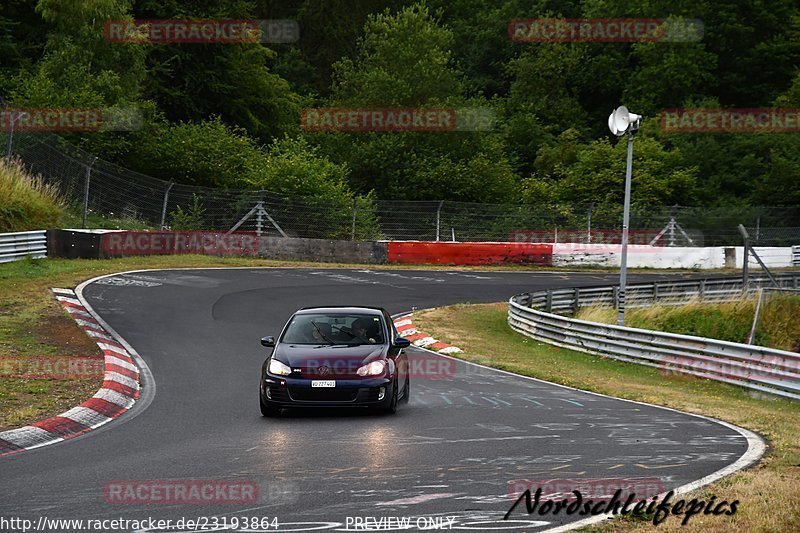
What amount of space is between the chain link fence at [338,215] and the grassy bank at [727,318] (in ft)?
36.6

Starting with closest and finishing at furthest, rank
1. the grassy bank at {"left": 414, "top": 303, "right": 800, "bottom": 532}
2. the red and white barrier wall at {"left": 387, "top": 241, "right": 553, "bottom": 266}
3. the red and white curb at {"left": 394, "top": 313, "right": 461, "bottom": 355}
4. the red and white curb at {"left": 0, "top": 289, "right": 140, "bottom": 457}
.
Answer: the grassy bank at {"left": 414, "top": 303, "right": 800, "bottom": 532} < the red and white curb at {"left": 0, "top": 289, "right": 140, "bottom": 457} < the red and white curb at {"left": 394, "top": 313, "right": 461, "bottom": 355} < the red and white barrier wall at {"left": 387, "top": 241, "right": 553, "bottom": 266}

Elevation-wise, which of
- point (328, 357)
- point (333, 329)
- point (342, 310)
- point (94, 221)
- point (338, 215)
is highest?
point (338, 215)

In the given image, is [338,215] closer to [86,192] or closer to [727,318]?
[86,192]

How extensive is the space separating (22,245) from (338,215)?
13.7 m

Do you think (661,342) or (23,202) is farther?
(23,202)

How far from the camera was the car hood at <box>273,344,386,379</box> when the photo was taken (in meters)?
12.7

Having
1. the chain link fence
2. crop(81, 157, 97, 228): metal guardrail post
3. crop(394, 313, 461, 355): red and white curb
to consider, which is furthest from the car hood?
the chain link fence

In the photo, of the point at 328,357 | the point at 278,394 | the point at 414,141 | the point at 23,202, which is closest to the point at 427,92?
the point at 414,141

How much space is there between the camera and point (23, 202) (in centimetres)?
3094

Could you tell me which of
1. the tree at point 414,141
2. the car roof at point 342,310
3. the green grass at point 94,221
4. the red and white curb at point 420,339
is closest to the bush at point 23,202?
the green grass at point 94,221

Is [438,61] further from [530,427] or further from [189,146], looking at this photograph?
[530,427]

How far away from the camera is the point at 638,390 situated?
662 inches

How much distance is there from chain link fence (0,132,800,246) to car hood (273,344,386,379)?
21.2 meters

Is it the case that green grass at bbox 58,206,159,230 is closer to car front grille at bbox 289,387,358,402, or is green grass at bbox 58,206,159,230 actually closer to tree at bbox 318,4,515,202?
tree at bbox 318,4,515,202
